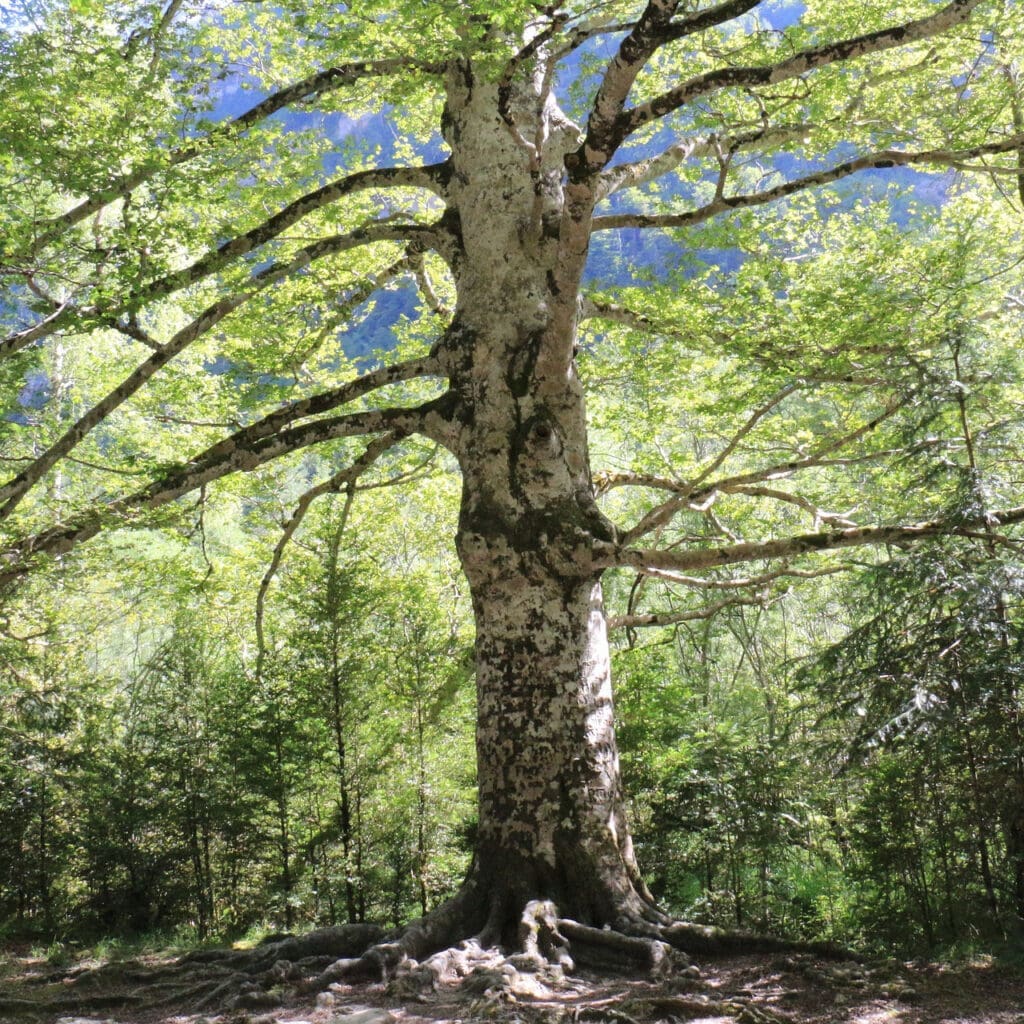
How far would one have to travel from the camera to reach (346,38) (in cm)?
437

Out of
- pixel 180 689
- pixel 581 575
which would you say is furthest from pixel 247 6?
pixel 581 575

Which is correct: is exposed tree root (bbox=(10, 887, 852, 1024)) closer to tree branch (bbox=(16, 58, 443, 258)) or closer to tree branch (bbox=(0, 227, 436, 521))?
tree branch (bbox=(0, 227, 436, 521))

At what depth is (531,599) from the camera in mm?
4371

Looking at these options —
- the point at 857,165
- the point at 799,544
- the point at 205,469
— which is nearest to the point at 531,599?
the point at 799,544

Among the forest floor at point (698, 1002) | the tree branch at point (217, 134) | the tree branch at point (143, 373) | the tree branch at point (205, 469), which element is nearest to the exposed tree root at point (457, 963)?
the forest floor at point (698, 1002)

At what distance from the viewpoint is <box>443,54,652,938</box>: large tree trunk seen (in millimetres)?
4082

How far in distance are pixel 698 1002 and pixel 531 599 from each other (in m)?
1.91

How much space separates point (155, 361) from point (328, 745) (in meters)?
4.59

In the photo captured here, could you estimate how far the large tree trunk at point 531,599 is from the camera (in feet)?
13.4

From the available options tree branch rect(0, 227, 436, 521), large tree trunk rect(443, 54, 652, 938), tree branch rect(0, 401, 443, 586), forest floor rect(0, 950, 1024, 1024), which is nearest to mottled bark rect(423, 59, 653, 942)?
large tree trunk rect(443, 54, 652, 938)

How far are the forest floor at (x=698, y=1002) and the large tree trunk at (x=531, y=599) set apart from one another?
0.60 m

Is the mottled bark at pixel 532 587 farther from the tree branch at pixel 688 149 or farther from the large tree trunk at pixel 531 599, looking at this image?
the tree branch at pixel 688 149

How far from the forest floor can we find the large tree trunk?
0.60 meters

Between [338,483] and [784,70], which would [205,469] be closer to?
[338,483]
